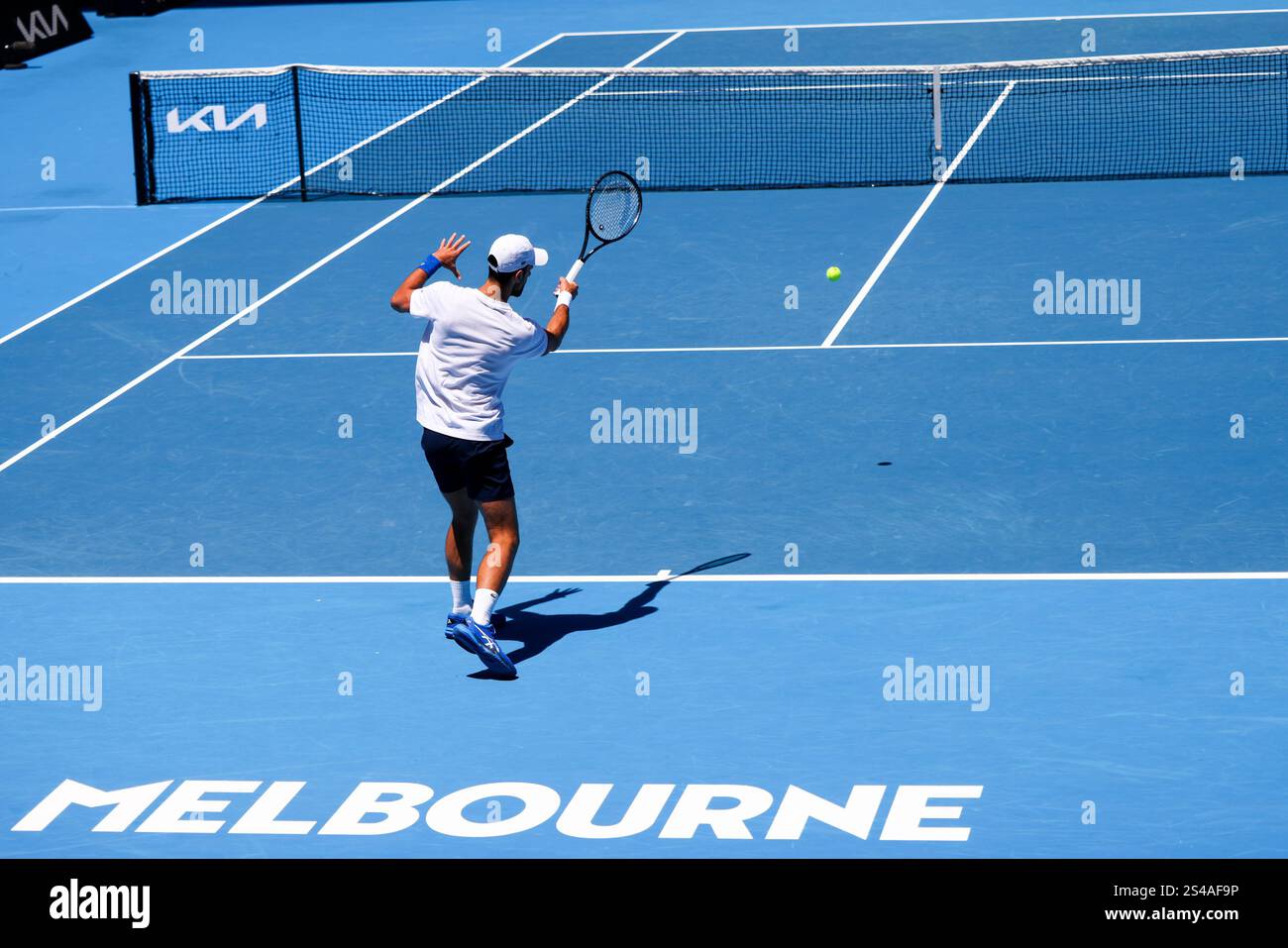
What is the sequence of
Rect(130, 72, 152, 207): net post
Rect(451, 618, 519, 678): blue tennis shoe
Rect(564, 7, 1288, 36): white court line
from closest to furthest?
Rect(451, 618, 519, 678): blue tennis shoe → Rect(130, 72, 152, 207): net post → Rect(564, 7, 1288, 36): white court line

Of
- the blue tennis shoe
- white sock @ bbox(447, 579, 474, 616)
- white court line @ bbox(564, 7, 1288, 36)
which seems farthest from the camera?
white court line @ bbox(564, 7, 1288, 36)

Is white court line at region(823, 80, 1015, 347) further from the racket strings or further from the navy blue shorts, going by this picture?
the navy blue shorts

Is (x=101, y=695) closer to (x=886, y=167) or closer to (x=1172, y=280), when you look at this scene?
(x=1172, y=280)

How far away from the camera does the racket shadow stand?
10.7 meters

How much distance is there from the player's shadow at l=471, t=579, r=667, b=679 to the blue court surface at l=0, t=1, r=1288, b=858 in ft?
0.14

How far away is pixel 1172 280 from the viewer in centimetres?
1739

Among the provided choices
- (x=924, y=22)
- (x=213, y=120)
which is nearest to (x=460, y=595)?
(x=213, y=120)

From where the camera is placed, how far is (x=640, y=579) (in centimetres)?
1167

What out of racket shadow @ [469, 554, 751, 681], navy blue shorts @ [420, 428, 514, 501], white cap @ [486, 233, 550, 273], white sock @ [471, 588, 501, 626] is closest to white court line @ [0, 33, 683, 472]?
racket shadow @ [469, 554, 751, 681]

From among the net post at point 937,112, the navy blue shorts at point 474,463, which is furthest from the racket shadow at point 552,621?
the net post at point 937,112

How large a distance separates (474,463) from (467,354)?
1.75 feet

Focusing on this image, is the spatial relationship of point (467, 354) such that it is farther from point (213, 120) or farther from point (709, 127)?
point (213, 120)

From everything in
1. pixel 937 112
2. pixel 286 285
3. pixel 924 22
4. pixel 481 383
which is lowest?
pixel 481 383

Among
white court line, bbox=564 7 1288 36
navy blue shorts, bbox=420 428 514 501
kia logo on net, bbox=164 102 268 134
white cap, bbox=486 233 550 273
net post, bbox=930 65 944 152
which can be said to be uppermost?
white court line, bbox=564 7 1288 36
